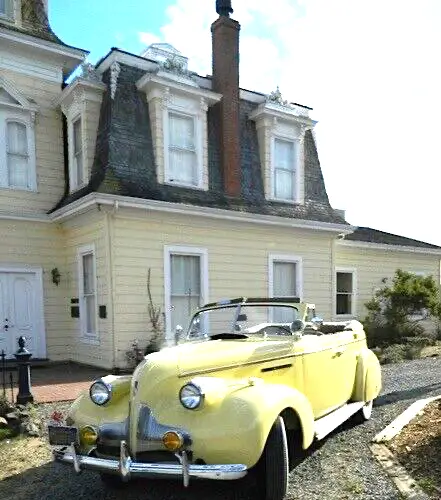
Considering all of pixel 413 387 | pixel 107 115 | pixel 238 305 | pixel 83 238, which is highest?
pixel 107 115

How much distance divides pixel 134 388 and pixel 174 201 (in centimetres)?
717

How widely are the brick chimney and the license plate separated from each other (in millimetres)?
8858

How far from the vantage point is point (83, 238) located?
35.9 feet

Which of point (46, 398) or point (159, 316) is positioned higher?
point (159, 316)

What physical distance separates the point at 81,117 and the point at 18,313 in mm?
4857

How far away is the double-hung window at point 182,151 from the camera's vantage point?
11508 millimetres

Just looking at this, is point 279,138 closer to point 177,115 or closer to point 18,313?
point 177,115

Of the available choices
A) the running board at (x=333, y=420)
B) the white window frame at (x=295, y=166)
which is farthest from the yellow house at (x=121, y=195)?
the running board at (x=333, y=420)

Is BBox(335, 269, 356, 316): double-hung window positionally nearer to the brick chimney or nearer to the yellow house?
the yellow house

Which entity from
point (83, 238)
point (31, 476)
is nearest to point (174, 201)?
point (83, 238)

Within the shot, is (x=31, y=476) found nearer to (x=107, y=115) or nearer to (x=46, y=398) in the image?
(x=46, y=398)

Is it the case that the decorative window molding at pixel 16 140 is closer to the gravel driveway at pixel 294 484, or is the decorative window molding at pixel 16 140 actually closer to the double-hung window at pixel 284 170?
the double-hung window at pixel 284 170

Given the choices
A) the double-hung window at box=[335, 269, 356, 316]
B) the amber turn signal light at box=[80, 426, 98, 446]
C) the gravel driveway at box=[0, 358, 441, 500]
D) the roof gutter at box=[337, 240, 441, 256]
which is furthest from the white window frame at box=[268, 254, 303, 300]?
the amber turn signal light at box=[80, 426, 98, 446]

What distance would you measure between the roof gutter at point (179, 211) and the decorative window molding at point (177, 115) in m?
0.90
